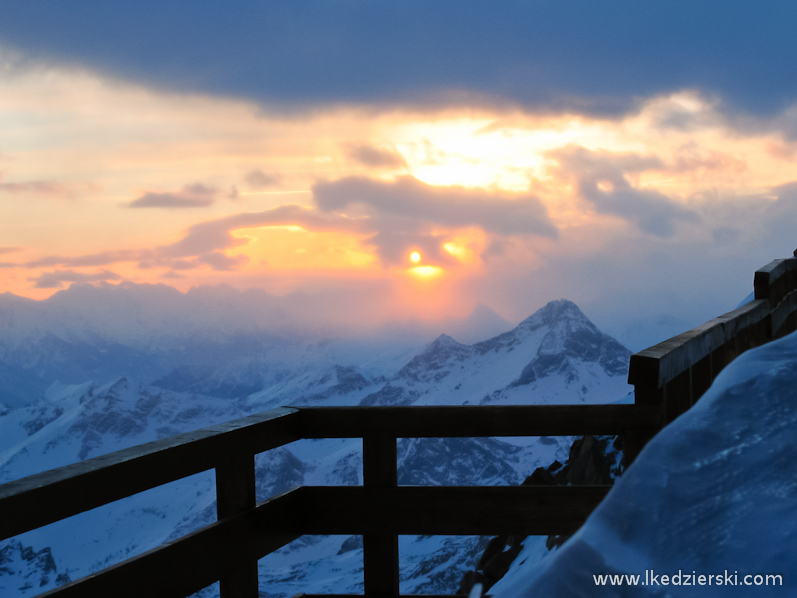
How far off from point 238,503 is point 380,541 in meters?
0.78

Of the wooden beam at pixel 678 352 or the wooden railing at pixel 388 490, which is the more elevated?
the wooden beam at pixel 678 352

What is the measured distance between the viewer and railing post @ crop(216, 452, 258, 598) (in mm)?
3082

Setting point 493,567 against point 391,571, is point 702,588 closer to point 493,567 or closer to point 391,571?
point 391,571

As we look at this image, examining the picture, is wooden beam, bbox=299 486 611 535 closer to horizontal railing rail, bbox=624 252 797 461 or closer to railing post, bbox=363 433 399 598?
railing post, bbox=363 433 399 598

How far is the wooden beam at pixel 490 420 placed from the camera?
3498 mm

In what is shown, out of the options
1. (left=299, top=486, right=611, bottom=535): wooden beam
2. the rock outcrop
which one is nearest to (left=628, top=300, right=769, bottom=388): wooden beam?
(left=299, top=486, right=611, bottom=535): wooden beam

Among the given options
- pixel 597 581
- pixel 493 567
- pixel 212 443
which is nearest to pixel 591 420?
pixel 212 443

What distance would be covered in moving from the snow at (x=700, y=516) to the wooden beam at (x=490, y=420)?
208 cm

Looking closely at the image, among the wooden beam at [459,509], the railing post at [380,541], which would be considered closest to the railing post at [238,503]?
the wooden beam at [459,509]

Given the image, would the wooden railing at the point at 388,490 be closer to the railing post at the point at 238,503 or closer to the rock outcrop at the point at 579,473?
the railing post at the point at 238,503

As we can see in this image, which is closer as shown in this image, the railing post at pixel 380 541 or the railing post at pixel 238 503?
the railing post at pixel 238 503

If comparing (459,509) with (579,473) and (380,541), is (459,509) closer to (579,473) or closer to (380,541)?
(380,541)

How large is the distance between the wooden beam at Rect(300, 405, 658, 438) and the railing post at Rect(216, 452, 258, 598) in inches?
19.4

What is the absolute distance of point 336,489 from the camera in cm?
358
